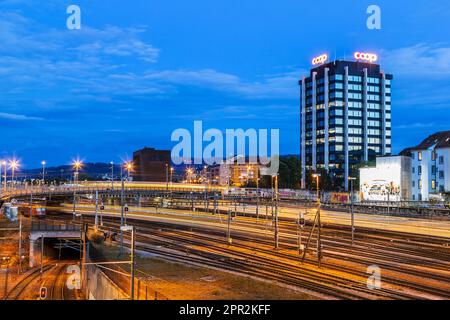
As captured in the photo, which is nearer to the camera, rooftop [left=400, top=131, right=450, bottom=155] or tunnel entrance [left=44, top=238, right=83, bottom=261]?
tunnel entrance [left=44, top=238, right=83, bottom=261]

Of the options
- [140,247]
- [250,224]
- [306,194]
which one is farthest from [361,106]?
[140,247]

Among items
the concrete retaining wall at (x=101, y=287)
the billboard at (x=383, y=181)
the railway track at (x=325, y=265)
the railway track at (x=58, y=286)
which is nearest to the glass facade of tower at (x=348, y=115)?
the billboard at (x=383, y=181)

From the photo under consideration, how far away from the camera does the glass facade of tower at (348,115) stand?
160m

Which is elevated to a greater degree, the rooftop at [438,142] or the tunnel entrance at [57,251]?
the rooftop at [438,142]

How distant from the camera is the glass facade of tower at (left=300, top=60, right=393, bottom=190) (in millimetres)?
160125

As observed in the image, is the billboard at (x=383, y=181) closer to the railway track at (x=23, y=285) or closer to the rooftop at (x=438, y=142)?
the rooftop at (x=438, y=142)

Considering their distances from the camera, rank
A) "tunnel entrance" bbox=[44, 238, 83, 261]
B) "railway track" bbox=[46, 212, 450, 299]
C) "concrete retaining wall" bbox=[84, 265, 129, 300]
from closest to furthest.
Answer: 1. "concrete retaining wall" bbox=[84, 265, 129, 300]
2. "railway track" bbox=[46, 212, 450, 299]
3. "tunnel entrance" bbox=[44, 238, 83, 261]

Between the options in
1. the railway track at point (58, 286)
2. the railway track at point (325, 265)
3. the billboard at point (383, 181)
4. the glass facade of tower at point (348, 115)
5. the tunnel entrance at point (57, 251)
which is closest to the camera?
the railway track at point (325, 265)

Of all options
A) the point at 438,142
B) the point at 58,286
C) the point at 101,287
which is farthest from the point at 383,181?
the point at 101,287

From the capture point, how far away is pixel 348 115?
526ft

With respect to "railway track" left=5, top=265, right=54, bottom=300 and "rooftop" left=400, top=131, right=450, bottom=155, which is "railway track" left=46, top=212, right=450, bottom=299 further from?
"rooftop" left=400, top=131, right=450, bottom=155

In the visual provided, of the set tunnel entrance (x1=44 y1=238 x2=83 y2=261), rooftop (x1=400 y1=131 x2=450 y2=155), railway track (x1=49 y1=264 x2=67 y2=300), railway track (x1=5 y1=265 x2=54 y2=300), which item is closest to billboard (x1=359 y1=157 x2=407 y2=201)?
rooftop (x1=400 y1=131 x2=450 y2=155)
